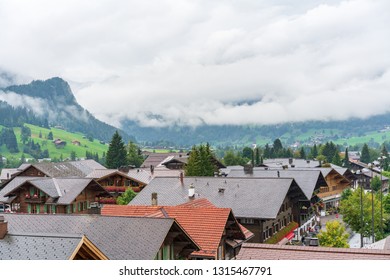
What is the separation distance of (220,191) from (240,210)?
2.79 metres

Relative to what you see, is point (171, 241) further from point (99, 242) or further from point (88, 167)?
point (88, 167)

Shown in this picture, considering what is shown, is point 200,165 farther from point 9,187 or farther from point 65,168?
point 9,187

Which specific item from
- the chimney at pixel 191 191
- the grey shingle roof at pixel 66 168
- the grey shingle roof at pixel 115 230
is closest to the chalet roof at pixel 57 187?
the chimney at pixel 191 191

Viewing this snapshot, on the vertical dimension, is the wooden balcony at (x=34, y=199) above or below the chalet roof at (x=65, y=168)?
below

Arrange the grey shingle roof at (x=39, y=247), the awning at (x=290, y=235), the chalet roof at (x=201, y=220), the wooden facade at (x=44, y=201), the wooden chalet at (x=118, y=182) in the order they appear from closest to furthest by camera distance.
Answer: the grey shingle roof at (x=39, y=247)
the chalet roof at (x=201, y=220)
the awning at (x=290, y=235)
the wooden facade at (x=44, y=201)
the wooden chalet at (x=118, y=182)

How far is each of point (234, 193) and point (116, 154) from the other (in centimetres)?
5914

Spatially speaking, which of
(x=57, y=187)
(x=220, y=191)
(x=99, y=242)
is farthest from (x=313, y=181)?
(x=99, y=242)

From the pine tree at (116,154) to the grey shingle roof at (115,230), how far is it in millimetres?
74195

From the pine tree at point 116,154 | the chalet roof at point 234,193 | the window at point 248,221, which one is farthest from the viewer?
the pine tree at point 116,154

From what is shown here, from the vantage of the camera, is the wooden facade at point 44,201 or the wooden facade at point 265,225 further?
the wooden facade at point 44,201

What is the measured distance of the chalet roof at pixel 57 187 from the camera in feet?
141

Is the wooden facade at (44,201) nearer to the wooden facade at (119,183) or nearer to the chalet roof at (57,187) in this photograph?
the chalet roof at (57,187)

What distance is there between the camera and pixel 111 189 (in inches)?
2255

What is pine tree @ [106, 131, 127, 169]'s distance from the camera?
298 feet
